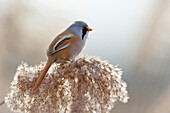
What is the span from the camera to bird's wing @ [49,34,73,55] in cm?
290

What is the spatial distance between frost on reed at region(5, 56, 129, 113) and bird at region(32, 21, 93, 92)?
7.6 inches

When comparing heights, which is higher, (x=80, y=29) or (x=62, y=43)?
(x=80, y=29)

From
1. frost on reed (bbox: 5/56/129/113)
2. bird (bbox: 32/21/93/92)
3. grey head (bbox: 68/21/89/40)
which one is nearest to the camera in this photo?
frost on reed (bbox: 5/56/129/113)

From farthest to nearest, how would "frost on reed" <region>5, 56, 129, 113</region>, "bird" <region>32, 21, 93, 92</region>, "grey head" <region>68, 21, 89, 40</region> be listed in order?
"grey head" <region>68, 21, 89, 40</region> < "bird" <region>32, 21, 93, 92</region> < "frost on reed" <region>5, 56, 129, 113</region>

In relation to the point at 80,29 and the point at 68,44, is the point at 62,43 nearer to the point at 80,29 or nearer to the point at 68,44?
the point at 68,44

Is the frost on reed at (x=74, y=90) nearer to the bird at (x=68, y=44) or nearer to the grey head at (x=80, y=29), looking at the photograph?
the bird at (x=68, y=44)

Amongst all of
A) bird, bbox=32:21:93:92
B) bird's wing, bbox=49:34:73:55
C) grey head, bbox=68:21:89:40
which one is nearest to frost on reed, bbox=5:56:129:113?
bird, bbox=32:21:93:92

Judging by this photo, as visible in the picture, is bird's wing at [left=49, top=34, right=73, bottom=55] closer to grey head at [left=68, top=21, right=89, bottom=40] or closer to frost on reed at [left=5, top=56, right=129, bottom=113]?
grey head at [left=68, top=21, right=89, bottom=40]

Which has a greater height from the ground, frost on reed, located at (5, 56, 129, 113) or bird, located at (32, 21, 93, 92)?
bird, located at (32, 21, 93, 92)

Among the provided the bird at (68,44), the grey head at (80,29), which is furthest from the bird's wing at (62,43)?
the grey head at (80,29)

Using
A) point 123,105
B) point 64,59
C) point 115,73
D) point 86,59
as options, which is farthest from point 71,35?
point 123,105

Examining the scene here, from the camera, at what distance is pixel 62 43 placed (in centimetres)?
301

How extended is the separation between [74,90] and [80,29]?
3.48 ft

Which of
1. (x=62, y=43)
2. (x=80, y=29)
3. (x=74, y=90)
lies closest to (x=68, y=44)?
(x=62, y=43)
